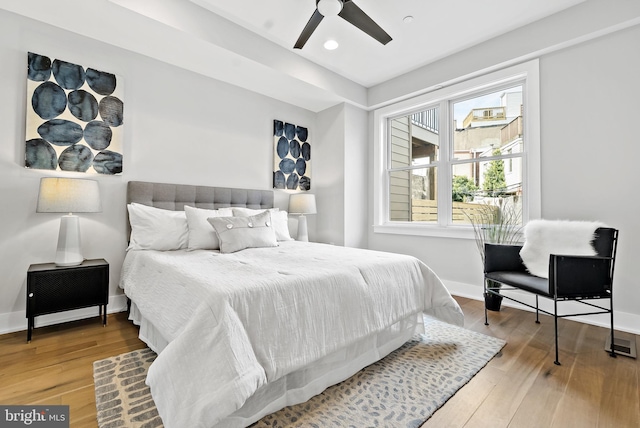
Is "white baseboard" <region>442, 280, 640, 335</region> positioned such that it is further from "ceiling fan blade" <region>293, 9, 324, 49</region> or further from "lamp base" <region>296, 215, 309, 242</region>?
"ceiling fan blade" <region>293, 9, 324, 49</region>

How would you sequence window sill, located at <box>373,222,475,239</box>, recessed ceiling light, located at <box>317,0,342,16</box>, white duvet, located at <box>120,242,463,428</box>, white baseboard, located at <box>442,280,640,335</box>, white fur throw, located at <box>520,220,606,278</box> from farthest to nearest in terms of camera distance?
window sill, located at <box>373,222,475,239</box> → white baseboard, located at <box>442,280,640,335</box> → white fur throw, located at <box>520,220,606,278</box> → recessed ceiling light, located at <box>317,0,342,16</box> → white duvet, located at <box>120,242,463,428</box>

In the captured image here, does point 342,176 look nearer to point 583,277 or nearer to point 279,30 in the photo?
point 279,30

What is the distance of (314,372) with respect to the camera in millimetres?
1589

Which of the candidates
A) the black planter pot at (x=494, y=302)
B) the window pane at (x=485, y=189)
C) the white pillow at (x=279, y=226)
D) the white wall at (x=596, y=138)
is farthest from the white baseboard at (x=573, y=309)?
the white pillow at (x=279, y=226)

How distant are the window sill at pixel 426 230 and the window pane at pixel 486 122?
90cm

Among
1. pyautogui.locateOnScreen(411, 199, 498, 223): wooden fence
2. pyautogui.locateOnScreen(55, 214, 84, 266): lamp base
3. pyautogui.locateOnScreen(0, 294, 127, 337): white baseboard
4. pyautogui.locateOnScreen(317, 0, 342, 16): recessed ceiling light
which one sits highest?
pyautogui.locateOnScreen(317, 0, 342, 16): recessed ceiling light

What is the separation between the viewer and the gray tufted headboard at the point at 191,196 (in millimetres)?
2869

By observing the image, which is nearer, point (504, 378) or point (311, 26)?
point (504, 378)

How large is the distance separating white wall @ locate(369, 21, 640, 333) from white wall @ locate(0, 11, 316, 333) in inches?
119

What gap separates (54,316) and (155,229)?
1.10 metres

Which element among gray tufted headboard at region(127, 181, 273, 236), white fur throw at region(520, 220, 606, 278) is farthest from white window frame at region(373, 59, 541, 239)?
gray tufted headboard at region(127, 181, 273, 236)

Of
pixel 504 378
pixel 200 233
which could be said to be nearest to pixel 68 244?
pixel 200 233

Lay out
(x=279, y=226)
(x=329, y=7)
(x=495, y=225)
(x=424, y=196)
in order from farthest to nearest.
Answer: (x=424, y=196) < (x=279, y=226) < (x=495, y=225) < (x=329, y=7)

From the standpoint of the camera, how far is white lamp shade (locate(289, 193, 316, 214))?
153 inches
